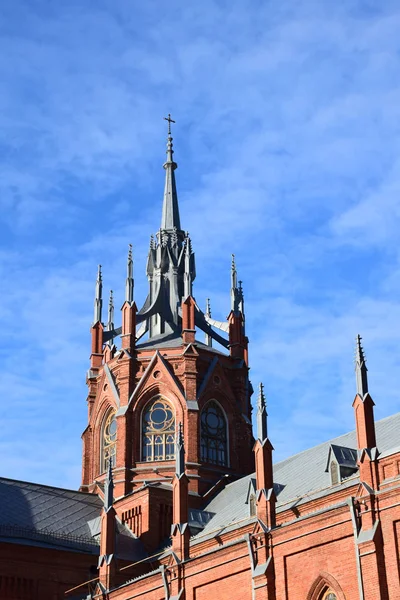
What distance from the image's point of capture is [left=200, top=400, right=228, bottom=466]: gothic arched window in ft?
213

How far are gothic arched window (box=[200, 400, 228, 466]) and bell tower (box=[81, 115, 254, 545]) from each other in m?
0.07

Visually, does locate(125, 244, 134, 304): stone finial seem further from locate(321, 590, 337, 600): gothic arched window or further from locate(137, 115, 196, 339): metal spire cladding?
locate(321, 590, 337, 600): gothic arched window

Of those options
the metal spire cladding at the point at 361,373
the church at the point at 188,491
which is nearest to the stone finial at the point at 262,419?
the church at the point at 188,491

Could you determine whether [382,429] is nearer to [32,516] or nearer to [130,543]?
[130,543]

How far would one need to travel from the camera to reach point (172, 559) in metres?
47.7

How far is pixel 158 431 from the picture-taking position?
64.8m

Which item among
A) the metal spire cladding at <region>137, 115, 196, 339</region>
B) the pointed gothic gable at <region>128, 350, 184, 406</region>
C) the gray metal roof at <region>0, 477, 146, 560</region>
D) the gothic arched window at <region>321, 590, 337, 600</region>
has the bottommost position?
the gothic arched window at <region>321, 590, 337, 600</region>

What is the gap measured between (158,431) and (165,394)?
2573 millimetres

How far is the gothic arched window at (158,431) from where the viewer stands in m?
64.1

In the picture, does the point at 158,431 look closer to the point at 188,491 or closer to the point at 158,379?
the point at 158,379

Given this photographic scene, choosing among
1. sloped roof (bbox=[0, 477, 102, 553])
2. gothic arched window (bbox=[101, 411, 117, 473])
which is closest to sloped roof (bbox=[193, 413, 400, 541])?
sloped roof (bbox=[0, 477, 102, 553])

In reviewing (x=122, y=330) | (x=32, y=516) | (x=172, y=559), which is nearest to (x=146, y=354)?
(x=122, y=330)

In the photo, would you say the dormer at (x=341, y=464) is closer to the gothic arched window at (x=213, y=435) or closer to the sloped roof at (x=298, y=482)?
the sloped roof at (x=298, y=482)

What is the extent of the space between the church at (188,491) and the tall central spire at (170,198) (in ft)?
0.35
